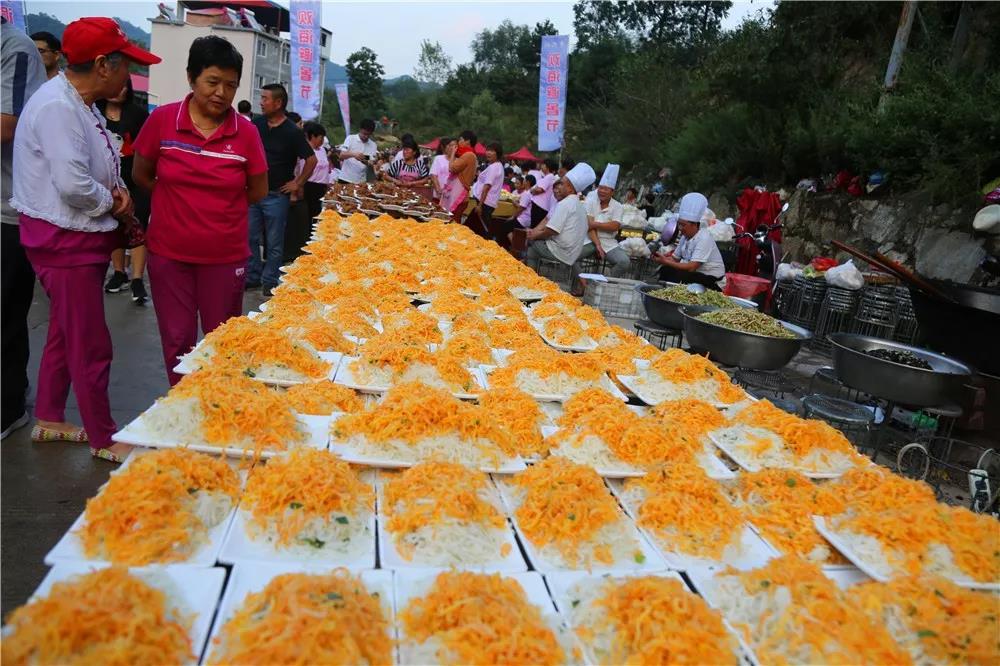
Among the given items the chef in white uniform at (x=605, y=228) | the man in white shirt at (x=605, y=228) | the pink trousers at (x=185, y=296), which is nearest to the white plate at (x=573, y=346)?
the pink trousers at (x=185, y=296)

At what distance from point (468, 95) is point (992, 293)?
59914 millimetres

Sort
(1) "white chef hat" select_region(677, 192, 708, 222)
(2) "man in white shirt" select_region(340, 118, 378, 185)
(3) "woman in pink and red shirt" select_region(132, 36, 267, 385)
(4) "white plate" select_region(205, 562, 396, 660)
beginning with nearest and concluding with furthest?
(4) "white plate" select_region(205, 562, 396, 660)
(3) "woman in pink and red shirt" select_region(132, 36, 267, 385)
(1) "white chef hat" select_region(677, 192, 708, 222)
(2) "man in white shirt" select_region(340, 118, 378, 185)

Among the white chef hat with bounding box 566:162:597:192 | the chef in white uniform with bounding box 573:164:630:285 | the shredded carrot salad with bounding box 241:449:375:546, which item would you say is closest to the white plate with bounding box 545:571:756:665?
the shredded carrot salad with bounding box 241:449:375:546

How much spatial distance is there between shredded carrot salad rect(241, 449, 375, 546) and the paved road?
4.62ft

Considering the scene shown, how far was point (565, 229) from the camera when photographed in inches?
384

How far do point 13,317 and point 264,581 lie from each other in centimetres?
344

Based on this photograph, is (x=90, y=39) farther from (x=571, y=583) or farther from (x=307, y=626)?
(x=571, y=583)

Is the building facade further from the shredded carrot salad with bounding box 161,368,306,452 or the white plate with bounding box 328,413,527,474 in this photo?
the white plate with bounding box 328,413,527,474

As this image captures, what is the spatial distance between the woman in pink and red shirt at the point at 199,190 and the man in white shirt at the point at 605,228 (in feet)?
22.1

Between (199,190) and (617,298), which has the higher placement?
(199,190)

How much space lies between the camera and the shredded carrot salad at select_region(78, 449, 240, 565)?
189cm

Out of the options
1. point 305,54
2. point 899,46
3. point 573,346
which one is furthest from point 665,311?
point 305,54

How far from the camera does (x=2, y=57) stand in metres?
3.65

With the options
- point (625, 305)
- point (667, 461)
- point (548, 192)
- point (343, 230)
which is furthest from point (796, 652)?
point (548, 192)
